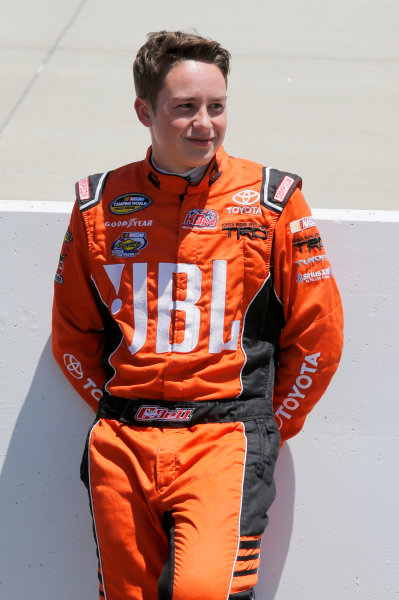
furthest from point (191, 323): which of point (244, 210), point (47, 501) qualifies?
point (47, 501)

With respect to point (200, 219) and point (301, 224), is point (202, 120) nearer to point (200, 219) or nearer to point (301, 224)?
point (200, 219)

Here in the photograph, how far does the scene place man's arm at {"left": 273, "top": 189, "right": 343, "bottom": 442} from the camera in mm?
2145

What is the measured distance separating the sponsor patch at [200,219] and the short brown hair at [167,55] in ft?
1.01

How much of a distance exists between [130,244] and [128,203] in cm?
12

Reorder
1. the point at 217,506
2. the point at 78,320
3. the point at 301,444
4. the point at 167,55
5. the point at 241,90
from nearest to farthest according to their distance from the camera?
the point at 217,506 < the point at 167,55 < the point at 78,320 < the point at 301,444 < the point at 241,90

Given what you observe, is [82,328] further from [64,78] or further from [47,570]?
[64,78]

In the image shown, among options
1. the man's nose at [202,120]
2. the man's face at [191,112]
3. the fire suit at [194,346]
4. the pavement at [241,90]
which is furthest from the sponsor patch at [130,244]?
the pavement at [241,90]

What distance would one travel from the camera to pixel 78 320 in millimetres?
2324

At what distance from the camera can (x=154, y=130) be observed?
2.15 meters

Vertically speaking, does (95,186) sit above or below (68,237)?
above

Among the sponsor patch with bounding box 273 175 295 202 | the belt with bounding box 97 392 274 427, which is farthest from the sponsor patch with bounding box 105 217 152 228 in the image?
the belt with bounding box 97 392 274 427

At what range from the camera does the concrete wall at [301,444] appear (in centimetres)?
244

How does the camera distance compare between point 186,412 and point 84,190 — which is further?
point 84,190

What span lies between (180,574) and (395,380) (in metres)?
0.93
